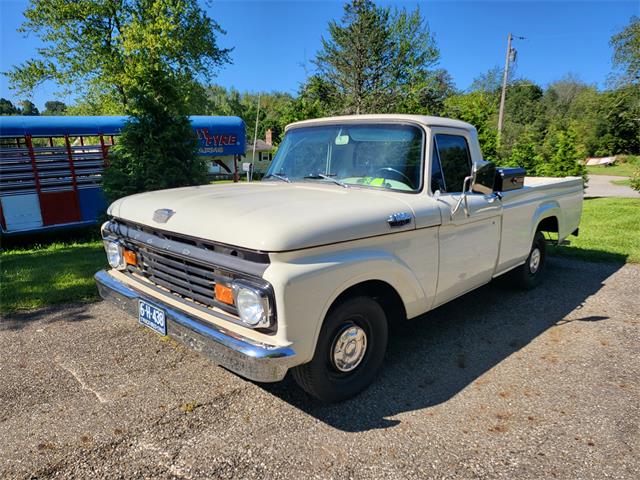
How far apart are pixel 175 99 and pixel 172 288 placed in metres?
6.89

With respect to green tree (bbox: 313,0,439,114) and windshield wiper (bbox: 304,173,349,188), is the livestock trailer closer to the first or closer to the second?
windshield wiper (bbox: 304,173,349,188)

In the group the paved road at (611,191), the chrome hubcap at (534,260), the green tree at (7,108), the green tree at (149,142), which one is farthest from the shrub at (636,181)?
Answer: the green tree at (7,108)

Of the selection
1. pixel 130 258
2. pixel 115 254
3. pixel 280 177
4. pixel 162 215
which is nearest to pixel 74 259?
pixel 115 254

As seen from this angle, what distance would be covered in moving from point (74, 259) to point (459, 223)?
6211mm

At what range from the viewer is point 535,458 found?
2459 mm

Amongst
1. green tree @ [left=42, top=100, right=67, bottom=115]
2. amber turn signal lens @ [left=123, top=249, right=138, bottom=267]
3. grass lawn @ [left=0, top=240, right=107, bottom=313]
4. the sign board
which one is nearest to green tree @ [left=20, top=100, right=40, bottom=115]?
green tree @ [left=42, top=100, right=67, bottom=115]

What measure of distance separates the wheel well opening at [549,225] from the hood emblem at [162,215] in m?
4.78

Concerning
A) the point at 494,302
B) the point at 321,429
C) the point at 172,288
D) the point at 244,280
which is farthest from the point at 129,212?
the point at 494,302

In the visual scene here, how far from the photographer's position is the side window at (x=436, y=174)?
3.49m

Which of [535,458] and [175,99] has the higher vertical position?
[175,99]

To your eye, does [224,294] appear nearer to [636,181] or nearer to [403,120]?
[403,120]

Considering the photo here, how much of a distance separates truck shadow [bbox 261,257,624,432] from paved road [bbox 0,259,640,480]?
0.06 ft

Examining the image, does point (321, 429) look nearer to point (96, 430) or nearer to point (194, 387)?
point (194, 387)

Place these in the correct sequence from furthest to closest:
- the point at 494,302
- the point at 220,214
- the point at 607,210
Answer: the point at 607,210, the point at 494,302, the point at 220,214
